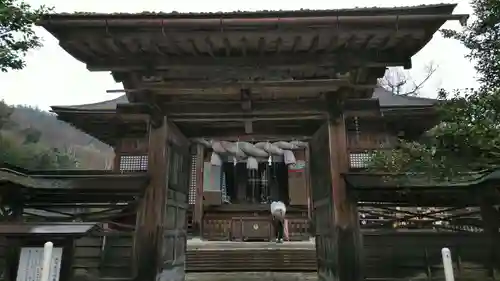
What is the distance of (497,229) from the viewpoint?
198 inches

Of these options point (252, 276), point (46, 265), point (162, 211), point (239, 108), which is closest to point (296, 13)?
point (239, 108)

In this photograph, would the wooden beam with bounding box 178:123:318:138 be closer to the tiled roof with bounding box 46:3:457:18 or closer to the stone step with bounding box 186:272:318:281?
the tiled roof with bounding box 46:3:457:18

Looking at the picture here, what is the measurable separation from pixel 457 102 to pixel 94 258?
Answer: 5380 mm

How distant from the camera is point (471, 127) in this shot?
3.76 meters

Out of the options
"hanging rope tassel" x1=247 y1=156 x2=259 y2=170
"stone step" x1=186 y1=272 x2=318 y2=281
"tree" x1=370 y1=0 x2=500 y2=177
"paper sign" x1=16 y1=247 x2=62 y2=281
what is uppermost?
"hanging rope tassel" x1=247 y1=156 x2=259 y2=170

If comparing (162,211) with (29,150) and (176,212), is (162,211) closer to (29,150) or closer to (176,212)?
(176,212)

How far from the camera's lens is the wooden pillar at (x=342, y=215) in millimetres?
4988

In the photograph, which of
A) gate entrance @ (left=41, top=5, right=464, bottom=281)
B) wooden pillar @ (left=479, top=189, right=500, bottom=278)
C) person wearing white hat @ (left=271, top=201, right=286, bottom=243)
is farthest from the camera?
person wearing white hat @ (left=271, top=201, right=286, bottom=243)

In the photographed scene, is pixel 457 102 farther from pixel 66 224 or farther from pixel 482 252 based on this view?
pixel 66 224

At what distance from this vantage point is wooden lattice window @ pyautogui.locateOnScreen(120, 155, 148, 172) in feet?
25.6

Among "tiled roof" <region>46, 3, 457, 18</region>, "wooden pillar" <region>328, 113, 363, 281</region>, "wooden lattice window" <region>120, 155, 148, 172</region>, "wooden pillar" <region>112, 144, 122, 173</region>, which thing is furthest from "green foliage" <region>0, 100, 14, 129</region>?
"wooden pillar" <region>328, 113, 363, 281</region>

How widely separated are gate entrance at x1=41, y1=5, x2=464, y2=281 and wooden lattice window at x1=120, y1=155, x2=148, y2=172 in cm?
186

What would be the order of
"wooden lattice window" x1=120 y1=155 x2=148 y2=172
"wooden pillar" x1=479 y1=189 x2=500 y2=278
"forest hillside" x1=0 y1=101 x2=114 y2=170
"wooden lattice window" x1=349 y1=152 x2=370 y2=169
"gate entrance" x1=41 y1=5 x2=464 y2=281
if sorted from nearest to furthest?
"gate entrance" x1=41 y1=5 x2=464 y2=281 < "wooden pillar" x1=479 y1=189 x2=500 y2=278 < "wooden lattice window" x1=349 y1=152 x2=370 y2=169 < "wooden lattice window" x1=120 y1=155 x2=148 y2=172 < "forest hillside" x1=0 y1=101 x2=114 y2=170

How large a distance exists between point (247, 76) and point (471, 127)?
2.90 m
